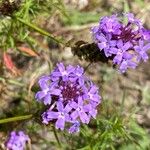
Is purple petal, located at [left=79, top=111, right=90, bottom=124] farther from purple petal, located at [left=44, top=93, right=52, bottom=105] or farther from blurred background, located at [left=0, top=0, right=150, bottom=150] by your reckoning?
blurred background, located at [left=0, top=0, right=150, bottom=150]

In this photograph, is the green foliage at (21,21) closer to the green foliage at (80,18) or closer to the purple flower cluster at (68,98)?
the purple flower cluster at (68,98)

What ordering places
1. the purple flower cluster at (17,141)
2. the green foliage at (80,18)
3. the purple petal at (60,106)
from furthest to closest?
the green foliage at (80,18) → the purple flower cluster at (17,141) → the purple petal at (60,106)

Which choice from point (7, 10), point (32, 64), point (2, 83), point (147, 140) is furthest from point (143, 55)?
point (32, 64)

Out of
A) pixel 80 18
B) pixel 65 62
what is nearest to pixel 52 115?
pixel 65 62

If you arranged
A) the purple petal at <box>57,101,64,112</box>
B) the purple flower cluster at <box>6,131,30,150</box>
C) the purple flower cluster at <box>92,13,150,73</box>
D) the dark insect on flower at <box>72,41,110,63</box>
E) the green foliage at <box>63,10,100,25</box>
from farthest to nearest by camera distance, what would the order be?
the green foliage at <box>63,10,100,25</box>, the purple flower cluster at <box>6,131,30,150</box>, the dark insect on flower at <box>72,41,110,63</box>, the purple flower cluster at <box>92,13,150,73</box>, the purple petal at <box>57,101,64,112</box>

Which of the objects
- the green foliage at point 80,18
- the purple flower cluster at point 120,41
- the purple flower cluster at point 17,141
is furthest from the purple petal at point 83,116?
the green foliage at point 80,18

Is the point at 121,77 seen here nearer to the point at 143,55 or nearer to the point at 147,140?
the point at 147,140

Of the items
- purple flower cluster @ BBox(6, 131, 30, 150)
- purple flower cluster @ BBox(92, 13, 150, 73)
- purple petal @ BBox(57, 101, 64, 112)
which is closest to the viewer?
purple petal @ BBox(57, 101, 64, 112)

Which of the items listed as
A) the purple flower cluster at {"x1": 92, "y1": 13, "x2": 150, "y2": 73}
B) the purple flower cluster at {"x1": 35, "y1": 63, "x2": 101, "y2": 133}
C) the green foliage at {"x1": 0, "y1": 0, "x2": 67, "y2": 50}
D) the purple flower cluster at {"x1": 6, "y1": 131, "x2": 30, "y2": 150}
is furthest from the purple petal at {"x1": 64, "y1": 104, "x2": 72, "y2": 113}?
the purple flower cluster at {"x1": 6, "y1": 131, "x2": 30, "y2": 150}
